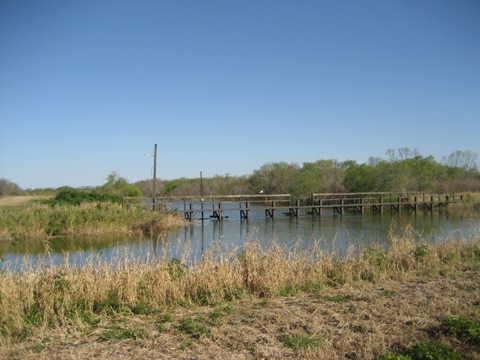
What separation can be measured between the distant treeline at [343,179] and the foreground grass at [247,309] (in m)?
33.3

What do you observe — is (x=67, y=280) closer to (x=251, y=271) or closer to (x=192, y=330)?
(x=192, y=330)

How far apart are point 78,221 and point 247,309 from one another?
2052 cm

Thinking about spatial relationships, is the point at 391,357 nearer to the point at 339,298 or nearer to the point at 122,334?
the point at 339,298

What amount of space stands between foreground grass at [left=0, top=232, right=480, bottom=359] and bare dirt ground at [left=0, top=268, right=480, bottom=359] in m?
0.02

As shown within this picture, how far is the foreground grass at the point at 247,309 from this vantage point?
477cm

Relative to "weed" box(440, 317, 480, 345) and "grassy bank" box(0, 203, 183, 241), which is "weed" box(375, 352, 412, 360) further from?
"grassy bank" box(0, 203, 183, 241)

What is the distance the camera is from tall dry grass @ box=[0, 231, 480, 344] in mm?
6094

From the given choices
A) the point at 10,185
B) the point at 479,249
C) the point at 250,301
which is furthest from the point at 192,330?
the point at 10,185

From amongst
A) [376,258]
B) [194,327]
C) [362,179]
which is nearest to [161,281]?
[194,327]

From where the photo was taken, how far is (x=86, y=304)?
653 cm

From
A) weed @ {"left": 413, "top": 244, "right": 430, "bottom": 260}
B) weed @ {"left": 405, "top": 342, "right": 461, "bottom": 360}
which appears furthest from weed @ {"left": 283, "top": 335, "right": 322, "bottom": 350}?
weed @ {"left": 413, "top": 244, "right": 430, "bottom": 260}

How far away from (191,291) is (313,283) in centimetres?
236

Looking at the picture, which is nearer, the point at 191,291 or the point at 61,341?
the point at 61,341

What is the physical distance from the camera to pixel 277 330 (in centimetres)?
533
